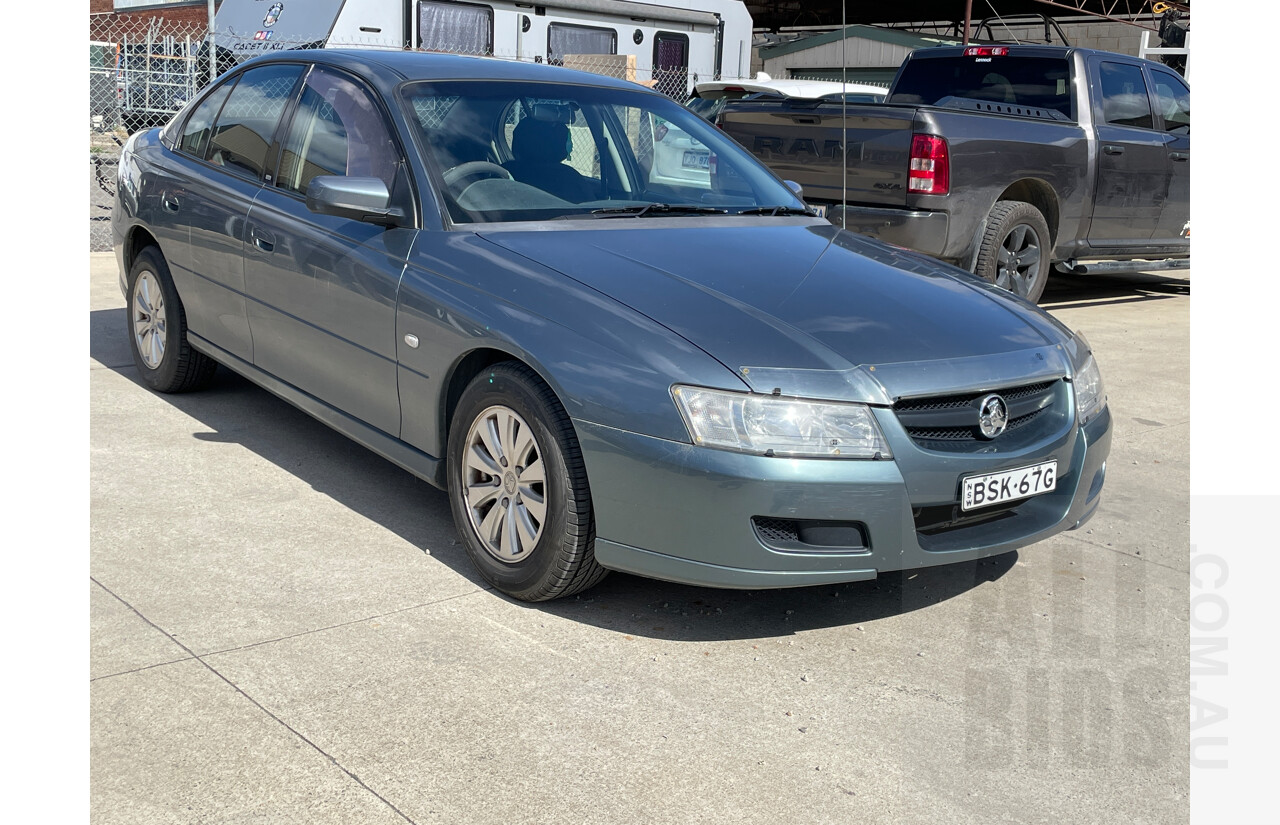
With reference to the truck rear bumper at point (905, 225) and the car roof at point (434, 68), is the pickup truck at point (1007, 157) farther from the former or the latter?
the car roof at point (434, 68)

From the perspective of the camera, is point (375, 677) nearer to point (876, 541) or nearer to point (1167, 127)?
point (876, 541)

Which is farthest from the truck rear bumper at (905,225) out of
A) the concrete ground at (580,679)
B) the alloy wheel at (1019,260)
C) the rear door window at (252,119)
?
the rear door window at (252,119)

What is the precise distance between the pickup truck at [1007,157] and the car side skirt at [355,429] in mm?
3998

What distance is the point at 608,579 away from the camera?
13.5 feet

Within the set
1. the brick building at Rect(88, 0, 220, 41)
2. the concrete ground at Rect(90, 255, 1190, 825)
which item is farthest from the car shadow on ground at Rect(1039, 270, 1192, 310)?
the brick building at Rect(88, 0, 220, 41)

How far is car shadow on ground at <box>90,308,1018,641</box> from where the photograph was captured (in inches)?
150

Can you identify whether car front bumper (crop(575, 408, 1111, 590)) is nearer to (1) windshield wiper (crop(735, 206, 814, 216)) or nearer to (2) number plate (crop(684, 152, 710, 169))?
(1) windshield wiper (crop(735, 206, 814, 216))

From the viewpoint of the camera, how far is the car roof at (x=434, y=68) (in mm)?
4668

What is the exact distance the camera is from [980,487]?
3.55m

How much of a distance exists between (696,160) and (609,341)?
1.74 metres

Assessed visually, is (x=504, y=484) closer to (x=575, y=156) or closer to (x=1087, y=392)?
(x=575, y=156)

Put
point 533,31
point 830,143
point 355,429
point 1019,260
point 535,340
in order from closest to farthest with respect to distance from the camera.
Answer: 1. point 535,340
2. point 355,429
3. point 830,143
4. point 1019,260
5. point 533,31

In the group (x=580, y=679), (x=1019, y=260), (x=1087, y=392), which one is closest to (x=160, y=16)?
(x=1019, y=260)

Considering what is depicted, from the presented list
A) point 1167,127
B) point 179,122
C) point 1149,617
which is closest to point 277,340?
point 179,122
